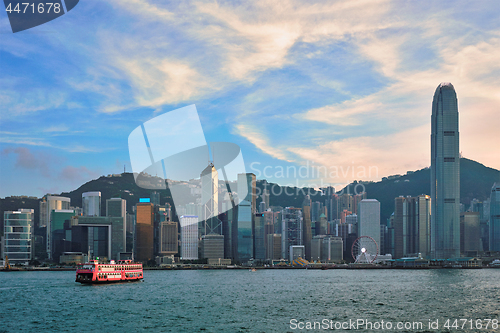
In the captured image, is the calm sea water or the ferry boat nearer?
the calm sea water

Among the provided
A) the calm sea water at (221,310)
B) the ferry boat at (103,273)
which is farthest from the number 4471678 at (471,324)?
the ferry boat at (103,273)

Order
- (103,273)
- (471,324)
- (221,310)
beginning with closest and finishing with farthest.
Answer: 1. (471,324)
2. (221,310)
3. (103,273)

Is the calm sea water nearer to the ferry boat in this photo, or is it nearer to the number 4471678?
the number 4471678

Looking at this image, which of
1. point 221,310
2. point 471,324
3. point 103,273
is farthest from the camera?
point 103,273

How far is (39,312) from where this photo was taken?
47688 millimetres

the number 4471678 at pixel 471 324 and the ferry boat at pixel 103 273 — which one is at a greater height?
the number 4471678 at pixel 471 324

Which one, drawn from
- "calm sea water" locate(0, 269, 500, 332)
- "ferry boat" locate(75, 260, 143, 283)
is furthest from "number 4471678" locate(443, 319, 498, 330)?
"ferry boat" locate(75, 260, 143, 283)

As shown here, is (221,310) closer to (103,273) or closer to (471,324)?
(471,324)

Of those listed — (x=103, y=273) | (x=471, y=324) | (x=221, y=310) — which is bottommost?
(x=103, y=273)

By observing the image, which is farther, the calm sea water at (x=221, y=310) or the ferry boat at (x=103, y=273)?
the ferry boat at (x=103, y=273)

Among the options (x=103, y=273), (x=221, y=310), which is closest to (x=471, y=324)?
(x=221, y=310)

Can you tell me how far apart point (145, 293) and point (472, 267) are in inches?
6813

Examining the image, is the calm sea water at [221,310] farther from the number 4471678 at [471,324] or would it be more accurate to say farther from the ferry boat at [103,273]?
the ferry boat at [103,273]

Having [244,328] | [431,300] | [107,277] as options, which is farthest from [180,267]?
[244,328]
